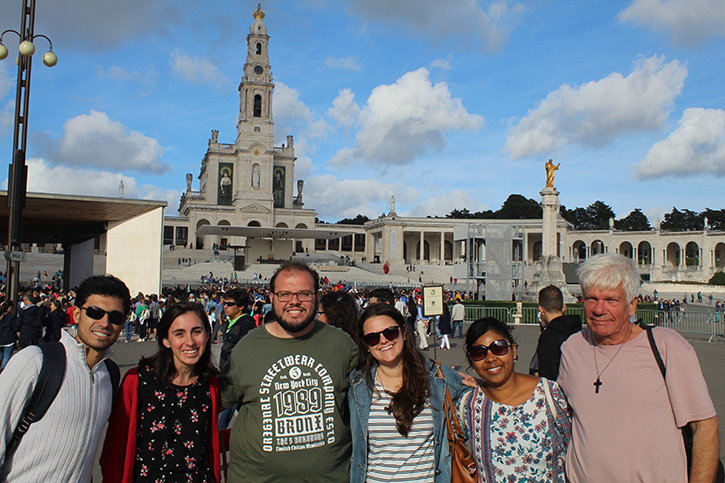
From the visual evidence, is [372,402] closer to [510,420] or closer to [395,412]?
[395,412]

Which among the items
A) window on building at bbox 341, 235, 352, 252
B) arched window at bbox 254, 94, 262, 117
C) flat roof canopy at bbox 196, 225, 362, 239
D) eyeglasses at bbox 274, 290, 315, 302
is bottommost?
eyeglasses at bbox 274, 290, 315, 302

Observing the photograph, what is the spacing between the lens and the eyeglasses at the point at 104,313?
2725 mm

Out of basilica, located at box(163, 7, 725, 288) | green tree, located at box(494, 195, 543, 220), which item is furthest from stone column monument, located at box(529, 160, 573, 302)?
green tree, located at box(494, 195, 543, 220)

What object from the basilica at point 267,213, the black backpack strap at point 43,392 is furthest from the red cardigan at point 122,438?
the basilica at point 267,213

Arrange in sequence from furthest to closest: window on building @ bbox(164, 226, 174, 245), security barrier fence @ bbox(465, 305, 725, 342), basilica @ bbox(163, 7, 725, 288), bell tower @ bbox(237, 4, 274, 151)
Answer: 1. window on building @ bbox(164, 226, 174, 245)
2. bell tower @ bbox(237, 4, 274, 151)
3. basilica @ bbox(163, 7, 725, 288)
4. security barrier fence @ bbox(465, 305, 725, 342)

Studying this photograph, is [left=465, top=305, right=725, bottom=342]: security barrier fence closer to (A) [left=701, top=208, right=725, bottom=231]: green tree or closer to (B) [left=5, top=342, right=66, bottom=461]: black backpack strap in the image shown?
(B) [left=5, top=342, right=66, bottom=461]: black backpack strap

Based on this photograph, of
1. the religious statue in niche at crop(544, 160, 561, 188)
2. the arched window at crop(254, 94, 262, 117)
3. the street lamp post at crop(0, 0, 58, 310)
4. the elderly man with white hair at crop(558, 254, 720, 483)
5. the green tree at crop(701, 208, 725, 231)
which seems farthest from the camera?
the green tree at crop(701, 208, 725, 231)

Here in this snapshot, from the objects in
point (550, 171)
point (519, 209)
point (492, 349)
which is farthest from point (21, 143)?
point (519, 209)

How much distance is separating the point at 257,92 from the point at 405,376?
7389 centimetres

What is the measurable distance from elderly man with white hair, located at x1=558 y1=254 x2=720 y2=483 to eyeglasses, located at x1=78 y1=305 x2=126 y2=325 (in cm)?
249

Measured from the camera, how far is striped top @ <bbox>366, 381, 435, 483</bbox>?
2773 millimetres

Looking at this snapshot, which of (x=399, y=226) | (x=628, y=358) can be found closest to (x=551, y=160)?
(x=628, y=358)

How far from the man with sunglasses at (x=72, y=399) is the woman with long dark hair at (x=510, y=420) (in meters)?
1.96

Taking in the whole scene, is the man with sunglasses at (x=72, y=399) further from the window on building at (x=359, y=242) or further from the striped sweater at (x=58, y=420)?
the window on building at (x=359, y=242)
